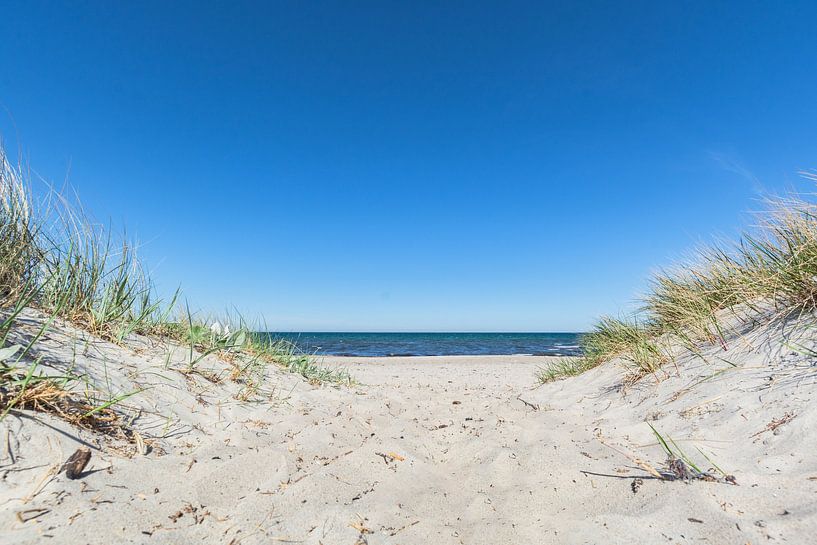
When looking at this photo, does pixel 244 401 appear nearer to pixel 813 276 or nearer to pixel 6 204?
pixel 6 204

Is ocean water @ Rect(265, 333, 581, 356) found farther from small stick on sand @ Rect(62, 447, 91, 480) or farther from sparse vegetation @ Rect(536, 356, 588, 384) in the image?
small stick on sand @ Rect(62, 447, 91, 480)

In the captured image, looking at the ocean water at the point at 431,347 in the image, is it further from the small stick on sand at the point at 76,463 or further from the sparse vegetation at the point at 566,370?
the small stick on sand at the point at 76,463

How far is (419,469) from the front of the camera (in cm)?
238

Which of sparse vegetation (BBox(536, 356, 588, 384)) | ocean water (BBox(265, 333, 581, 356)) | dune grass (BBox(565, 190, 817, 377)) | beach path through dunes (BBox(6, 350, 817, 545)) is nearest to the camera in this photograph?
beach path through dunes (BBox(6, 350, 817, 545))

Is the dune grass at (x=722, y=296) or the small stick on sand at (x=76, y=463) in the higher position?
the dune grass at (x=722, y=296)

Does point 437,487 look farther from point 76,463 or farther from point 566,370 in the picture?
point 566,370

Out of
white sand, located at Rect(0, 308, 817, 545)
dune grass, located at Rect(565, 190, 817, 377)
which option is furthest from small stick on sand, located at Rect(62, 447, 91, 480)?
dune grass, located at Rect(565, 190, 817, 377)

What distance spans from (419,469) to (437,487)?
0.26m

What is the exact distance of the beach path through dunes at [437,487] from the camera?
1472 millimetres

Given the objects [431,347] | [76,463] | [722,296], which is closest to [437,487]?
[76,463]

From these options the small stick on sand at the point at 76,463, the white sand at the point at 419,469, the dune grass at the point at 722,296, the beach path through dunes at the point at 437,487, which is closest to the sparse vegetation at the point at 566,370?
the dune grass at the point at 722,296

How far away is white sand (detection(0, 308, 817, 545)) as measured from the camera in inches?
58.2

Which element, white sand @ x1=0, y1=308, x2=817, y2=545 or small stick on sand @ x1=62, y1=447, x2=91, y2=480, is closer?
white sand @ x1=0, y1=308, x2=817, y2=545

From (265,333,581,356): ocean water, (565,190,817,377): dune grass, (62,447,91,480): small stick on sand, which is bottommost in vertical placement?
(265,333,581,356): ocean water
